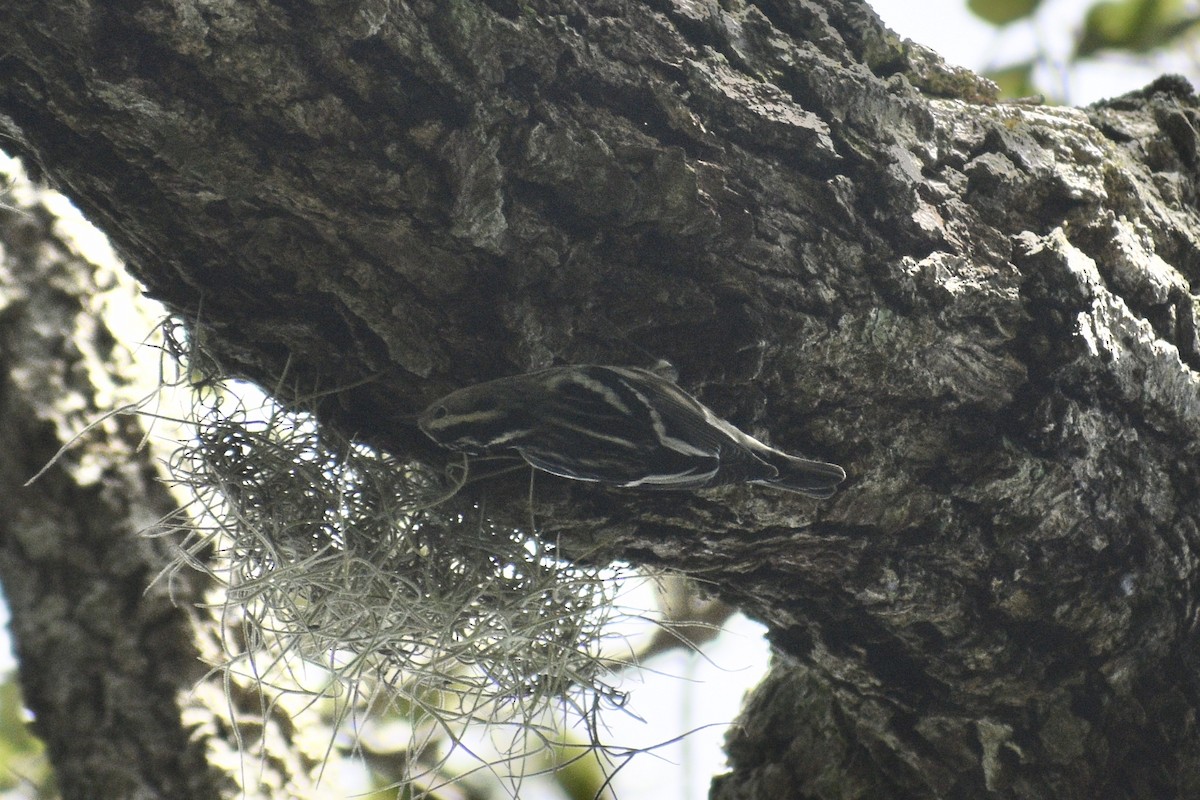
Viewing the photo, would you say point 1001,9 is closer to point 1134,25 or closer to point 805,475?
point 1134,25

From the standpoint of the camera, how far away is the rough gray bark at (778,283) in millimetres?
1239

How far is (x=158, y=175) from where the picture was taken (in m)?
1.25

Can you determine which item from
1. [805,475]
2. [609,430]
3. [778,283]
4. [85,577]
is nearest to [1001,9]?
[778,283]

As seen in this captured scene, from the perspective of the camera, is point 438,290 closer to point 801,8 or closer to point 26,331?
point 801,8

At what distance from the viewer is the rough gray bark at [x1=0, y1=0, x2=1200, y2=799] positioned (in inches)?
48.8

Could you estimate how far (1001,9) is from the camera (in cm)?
344

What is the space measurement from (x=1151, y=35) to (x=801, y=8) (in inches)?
103

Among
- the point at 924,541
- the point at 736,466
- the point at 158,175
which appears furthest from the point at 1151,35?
the point at 158,175

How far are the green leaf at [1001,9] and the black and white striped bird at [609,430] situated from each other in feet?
9.12

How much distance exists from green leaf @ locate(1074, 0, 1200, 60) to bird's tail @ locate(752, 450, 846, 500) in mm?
2880

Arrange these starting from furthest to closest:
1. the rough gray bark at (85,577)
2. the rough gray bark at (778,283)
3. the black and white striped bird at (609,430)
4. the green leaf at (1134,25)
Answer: the green leaf at (1134,25)
the rough gray bark at (85,577)
the black and white striped bird at (609,430)
the rough gray bark at (778,283)

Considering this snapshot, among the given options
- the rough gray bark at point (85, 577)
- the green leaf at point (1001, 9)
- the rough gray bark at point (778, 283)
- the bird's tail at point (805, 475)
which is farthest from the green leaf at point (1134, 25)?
the rough gray bark at point (85, 577)

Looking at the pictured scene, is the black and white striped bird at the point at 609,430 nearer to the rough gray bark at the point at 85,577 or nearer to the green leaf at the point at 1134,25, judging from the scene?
the rough gray bark at the point at 85,577

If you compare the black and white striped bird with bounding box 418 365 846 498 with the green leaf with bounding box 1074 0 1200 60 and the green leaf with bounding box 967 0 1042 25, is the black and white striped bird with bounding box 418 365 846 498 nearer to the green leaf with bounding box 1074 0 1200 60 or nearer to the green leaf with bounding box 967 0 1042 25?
the green leaf with bounding box 967 0 1042 25
